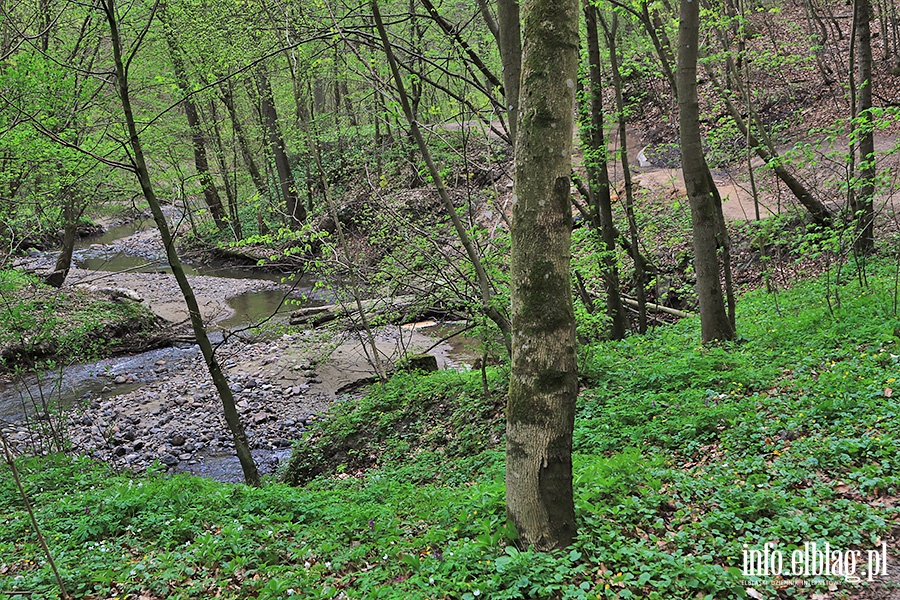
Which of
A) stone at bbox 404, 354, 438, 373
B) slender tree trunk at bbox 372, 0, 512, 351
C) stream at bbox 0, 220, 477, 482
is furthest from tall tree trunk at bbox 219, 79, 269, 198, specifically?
slender tree trunk at bbox 372, 0, 512, 351

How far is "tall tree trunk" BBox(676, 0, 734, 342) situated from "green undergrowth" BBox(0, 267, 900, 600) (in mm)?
480

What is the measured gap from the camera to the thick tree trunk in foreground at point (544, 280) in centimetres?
322

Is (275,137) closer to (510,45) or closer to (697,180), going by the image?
(510,45)

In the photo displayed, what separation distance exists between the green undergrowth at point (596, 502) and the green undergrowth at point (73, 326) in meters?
3.59

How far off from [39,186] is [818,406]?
45.5 ft

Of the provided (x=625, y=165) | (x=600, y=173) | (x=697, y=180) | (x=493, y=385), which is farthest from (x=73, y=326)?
(x=697, y=180)

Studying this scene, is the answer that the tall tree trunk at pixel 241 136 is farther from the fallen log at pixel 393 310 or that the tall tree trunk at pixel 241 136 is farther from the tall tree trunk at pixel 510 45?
the tall tree trunk at pixel 510 45

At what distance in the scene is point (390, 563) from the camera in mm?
3822

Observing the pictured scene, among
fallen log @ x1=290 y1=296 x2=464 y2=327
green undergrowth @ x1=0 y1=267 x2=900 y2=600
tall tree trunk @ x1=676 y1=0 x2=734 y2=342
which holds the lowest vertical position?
green undergrowth @ x1=0 y1=267 x2=900 y2=600

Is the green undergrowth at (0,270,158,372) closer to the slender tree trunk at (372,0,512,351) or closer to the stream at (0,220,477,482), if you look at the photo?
the stream at (0,220,477,482)

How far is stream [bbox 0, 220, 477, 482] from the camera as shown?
356 inches

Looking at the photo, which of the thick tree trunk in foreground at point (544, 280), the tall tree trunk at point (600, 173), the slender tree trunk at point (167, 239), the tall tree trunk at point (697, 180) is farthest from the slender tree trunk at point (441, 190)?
the thick tree trunk in foreground at point (544, 280)

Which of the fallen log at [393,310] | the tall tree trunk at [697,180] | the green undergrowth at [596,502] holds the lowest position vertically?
the green undergrowth at [596,502]

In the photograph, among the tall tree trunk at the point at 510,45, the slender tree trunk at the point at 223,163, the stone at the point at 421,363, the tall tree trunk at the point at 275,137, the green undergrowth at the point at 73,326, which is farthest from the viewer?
the slender tree trunk at the point at 223,163
